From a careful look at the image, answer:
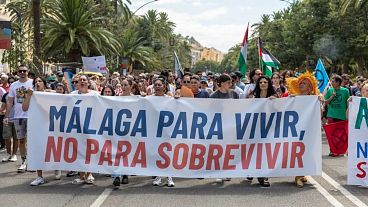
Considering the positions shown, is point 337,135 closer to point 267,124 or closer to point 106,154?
point 267,124

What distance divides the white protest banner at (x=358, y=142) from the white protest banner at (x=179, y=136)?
50 centimetres

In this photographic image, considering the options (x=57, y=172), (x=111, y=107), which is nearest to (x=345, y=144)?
(x=111, y=107)

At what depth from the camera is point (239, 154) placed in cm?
853

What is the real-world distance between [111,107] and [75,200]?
1.69m

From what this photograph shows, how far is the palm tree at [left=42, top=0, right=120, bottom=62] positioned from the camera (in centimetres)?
2933

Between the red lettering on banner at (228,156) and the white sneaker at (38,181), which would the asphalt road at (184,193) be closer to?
the white sneaker at (38,181)

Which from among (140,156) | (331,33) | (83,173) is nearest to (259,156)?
(140,156)

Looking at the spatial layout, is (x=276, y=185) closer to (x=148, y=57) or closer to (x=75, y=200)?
(x=75, y=200)

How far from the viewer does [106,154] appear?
8.55 meters

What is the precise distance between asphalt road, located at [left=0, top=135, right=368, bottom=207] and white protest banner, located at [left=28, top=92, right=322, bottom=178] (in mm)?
272

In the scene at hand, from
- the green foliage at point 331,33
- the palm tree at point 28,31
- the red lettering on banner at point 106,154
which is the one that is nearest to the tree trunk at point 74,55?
the palm tree at point 28,31

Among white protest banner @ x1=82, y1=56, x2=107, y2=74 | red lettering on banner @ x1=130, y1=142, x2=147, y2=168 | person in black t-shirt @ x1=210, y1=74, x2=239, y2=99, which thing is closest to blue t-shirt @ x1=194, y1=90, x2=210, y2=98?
person in black t-shirt @ x1=210, y1=74, x2=239, y2=99

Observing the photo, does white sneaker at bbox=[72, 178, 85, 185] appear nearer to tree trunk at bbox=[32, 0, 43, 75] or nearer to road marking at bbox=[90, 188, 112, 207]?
road marking at bbox=[90, 188, 112, 207]

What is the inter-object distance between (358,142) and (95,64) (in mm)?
14333
